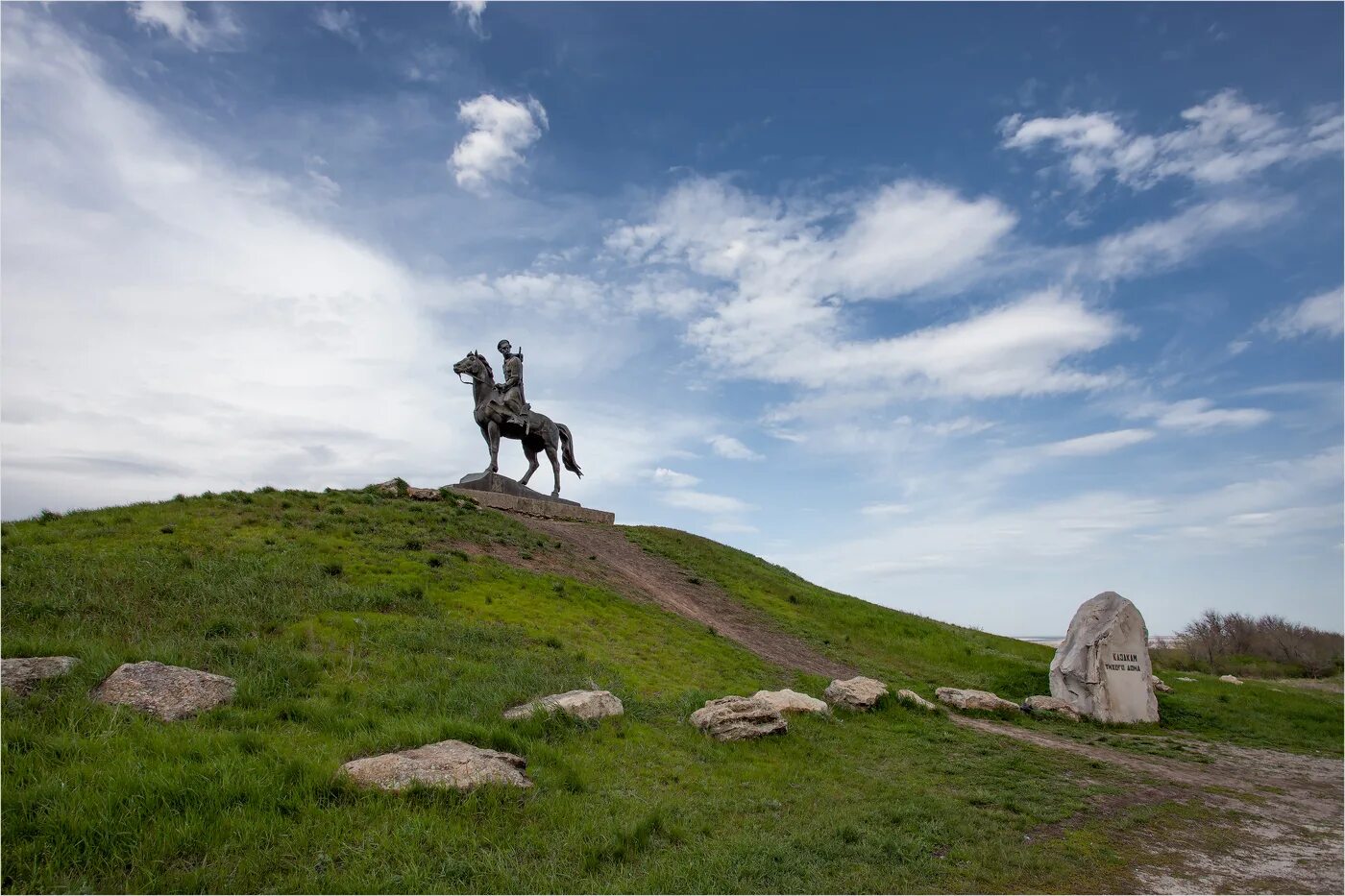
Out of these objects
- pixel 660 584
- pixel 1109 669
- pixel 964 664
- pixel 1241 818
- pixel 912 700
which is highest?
pixel 660 584

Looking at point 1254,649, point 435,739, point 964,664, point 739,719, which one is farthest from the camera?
point 1254,649

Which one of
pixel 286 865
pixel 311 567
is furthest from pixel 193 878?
pixel 311 567

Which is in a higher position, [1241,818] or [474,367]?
[474,367]

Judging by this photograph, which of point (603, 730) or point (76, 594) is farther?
point (76, 594)

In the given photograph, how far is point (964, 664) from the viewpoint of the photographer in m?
22.8

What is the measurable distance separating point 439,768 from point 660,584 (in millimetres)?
17873

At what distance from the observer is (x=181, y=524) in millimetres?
17094

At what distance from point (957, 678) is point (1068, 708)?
4.12 m

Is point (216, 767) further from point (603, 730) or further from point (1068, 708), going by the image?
point (1068, 708)

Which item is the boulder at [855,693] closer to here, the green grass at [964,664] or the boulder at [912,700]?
→ the boulder at [912,700]

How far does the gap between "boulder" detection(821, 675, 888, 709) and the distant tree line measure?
27.3m

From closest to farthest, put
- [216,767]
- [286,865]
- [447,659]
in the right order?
[286,865], [216,767], [447,659]

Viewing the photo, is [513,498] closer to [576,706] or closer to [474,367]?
[474,367]

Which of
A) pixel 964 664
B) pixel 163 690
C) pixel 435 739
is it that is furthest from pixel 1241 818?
pixel 163 690
